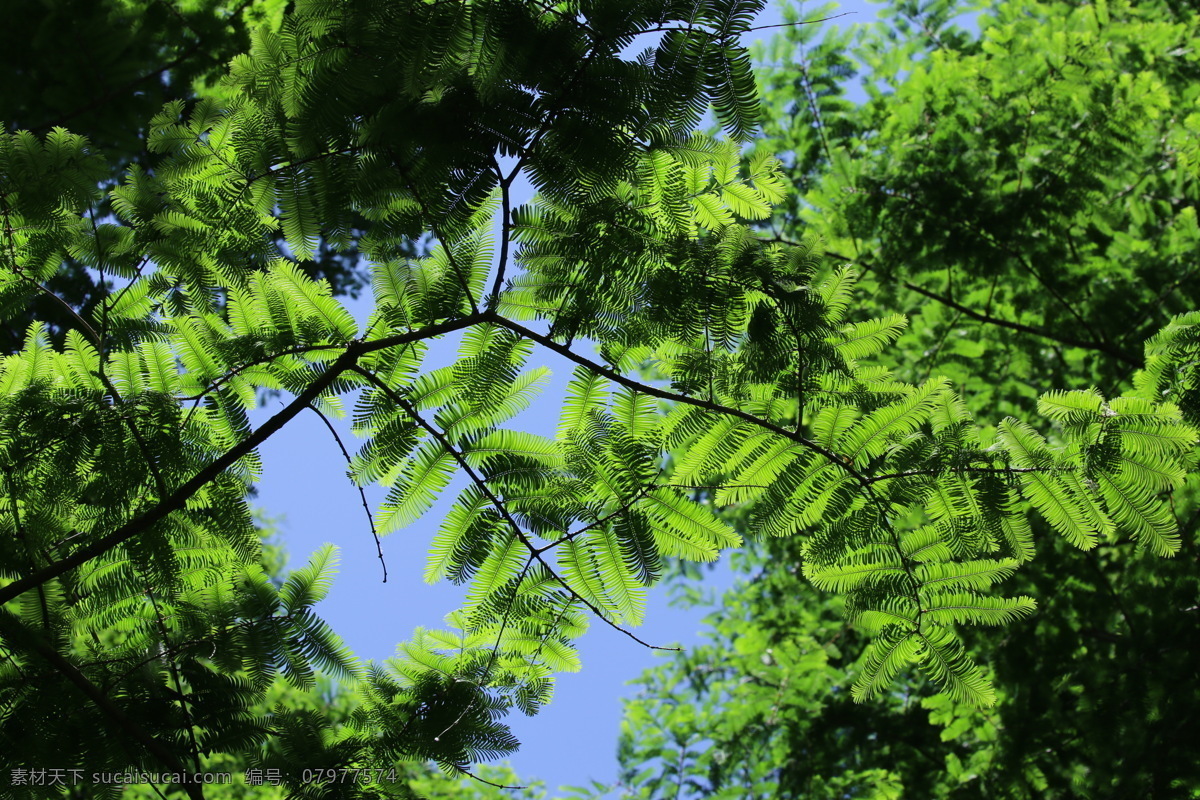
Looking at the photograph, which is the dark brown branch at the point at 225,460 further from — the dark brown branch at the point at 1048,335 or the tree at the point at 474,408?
the dark brown branch at the point at 1048,335

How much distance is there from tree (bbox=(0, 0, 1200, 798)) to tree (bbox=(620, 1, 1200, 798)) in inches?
112

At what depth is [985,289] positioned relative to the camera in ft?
19.1

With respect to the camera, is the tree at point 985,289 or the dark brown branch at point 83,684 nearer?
the dark brown branch at point 83,684

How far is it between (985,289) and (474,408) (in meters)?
4.88

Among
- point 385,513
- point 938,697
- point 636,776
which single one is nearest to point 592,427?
point 385,513

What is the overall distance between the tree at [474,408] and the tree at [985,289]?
9.37 feet

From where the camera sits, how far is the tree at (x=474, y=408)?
6.60ft

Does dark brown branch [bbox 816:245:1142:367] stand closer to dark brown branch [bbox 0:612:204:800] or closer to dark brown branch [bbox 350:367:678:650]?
dark brown branch [bbox 350:367:678:650]

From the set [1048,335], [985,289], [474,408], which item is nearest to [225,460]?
[474,408]

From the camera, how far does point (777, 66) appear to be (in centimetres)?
578

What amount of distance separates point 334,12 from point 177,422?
4.07 feet

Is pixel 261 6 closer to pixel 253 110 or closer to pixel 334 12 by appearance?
pixel 253 110

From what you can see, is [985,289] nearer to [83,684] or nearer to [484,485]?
[484,485]

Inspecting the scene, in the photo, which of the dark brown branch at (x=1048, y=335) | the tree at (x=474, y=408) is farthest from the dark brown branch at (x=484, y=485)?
the dark brown branch at (x=1048, y=335)
